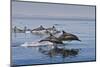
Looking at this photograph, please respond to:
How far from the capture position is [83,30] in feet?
9.55

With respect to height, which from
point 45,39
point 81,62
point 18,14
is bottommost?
point 81,62

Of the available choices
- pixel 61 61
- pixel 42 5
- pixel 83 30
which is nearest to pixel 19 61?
pixel 61 61

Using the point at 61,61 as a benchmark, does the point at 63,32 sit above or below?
above

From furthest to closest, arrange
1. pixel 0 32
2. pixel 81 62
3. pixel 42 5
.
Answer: pixel 81 62 < pixel 42 5 < pixel 0 32

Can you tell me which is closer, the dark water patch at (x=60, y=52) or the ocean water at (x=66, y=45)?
the ocean water at (x=66, y=45)

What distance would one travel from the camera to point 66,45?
282cm

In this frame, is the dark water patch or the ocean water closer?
the ocean water

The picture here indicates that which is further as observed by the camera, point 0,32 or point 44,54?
point 44,54

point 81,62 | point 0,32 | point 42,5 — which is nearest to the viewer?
point 0,32

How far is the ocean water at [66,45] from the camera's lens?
2.60m

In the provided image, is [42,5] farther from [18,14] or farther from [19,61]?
[19,61]

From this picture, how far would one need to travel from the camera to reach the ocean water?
260 cm

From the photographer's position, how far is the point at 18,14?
260 cm

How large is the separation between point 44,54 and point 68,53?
0.30 m
